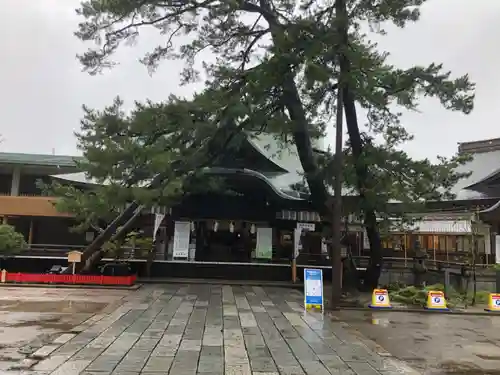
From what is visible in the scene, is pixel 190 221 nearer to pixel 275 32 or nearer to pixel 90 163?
pixel 90 163

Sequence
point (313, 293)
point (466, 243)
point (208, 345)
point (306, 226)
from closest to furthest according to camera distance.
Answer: point (208, 345)
point (313, 293)
point (306, 226)
point (466, 243)

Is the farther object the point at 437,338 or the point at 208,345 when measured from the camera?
the point at 437,338

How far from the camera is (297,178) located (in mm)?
24750

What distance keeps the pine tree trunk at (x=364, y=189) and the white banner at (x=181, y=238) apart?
830cm

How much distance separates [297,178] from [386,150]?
8.93 metres

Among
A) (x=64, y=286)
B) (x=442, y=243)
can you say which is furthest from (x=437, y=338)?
Answer: (x=442, y=243)

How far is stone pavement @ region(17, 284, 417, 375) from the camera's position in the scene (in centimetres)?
670

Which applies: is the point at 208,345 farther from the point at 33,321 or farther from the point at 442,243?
the point at 442,243

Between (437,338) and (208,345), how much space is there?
16.5ft

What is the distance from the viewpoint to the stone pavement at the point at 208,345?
6.70 m

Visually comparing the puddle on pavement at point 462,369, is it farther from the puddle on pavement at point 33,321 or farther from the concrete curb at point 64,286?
the concrete curb at point 64,286

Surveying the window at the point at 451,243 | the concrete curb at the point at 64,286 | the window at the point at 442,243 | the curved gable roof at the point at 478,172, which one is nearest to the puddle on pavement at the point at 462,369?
the concrete curb at the point at 64,286

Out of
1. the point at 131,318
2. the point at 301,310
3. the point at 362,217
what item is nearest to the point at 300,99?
the point at 362,217

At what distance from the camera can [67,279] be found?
18.1 metres
